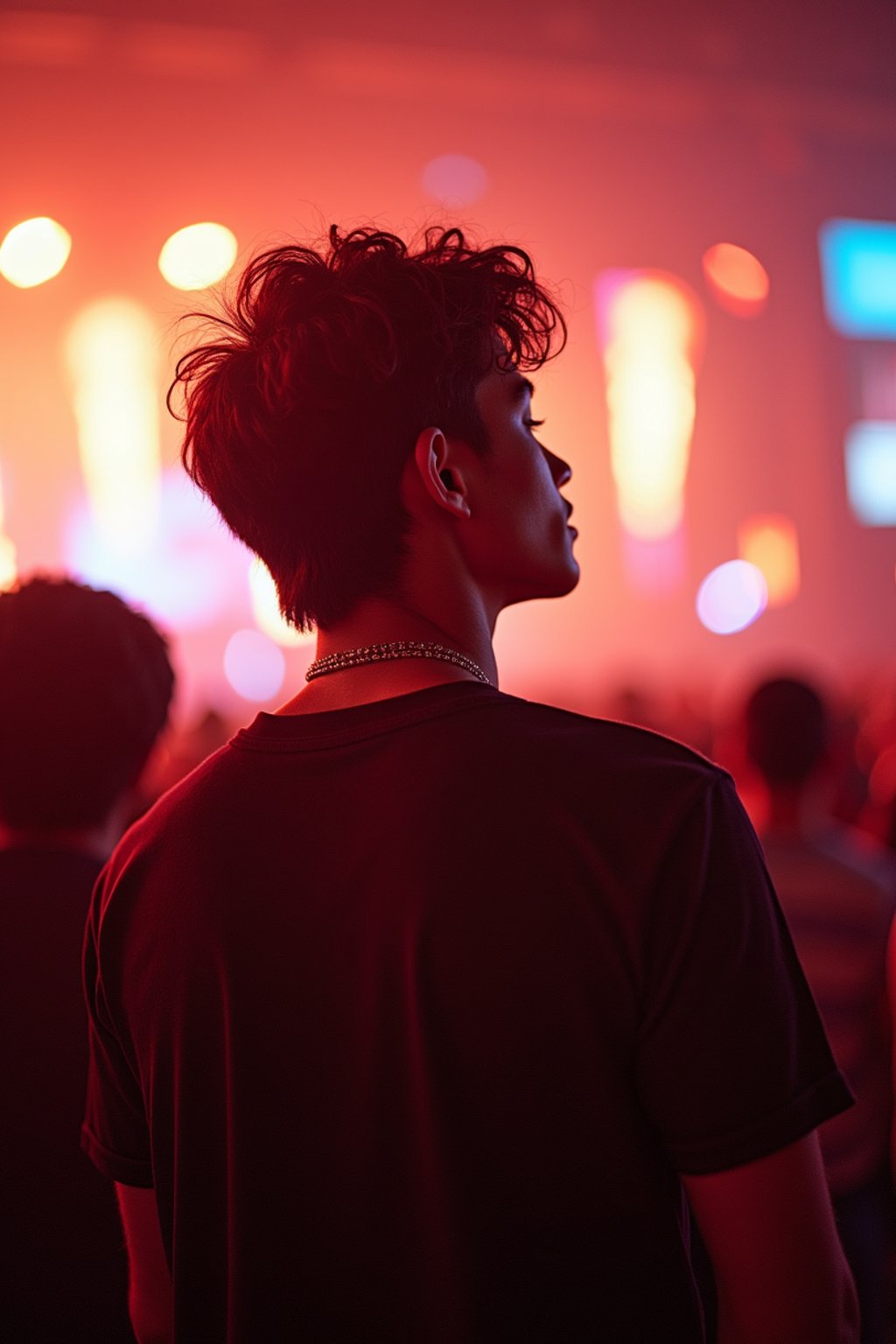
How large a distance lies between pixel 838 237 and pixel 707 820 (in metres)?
11.3

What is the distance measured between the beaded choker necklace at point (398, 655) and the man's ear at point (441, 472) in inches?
4.5

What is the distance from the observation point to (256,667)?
1736 cm

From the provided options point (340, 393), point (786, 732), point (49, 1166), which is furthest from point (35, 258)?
point (340, 393)

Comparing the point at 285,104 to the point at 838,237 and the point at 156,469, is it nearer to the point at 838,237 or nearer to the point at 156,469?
the point at 156,469

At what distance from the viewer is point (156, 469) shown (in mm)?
8453

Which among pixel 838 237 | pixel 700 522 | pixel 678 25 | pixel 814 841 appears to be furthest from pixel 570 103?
pixel 814 841

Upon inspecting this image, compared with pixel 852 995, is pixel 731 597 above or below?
above

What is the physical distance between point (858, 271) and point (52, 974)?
11.4 metres

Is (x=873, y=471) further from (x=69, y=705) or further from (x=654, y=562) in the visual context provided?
(x=69, y=705)

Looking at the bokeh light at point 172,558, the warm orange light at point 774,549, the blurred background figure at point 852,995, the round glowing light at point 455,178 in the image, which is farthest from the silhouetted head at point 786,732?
the warm orange light at point 774,549

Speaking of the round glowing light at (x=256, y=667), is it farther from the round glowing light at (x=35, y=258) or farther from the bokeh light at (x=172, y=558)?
the round glowing light at (x=35, y=258)

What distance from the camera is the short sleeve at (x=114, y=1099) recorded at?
1.06 meters

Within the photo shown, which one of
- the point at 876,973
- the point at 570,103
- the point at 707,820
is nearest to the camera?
the point at 707,820

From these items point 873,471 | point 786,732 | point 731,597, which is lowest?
point 786,732
